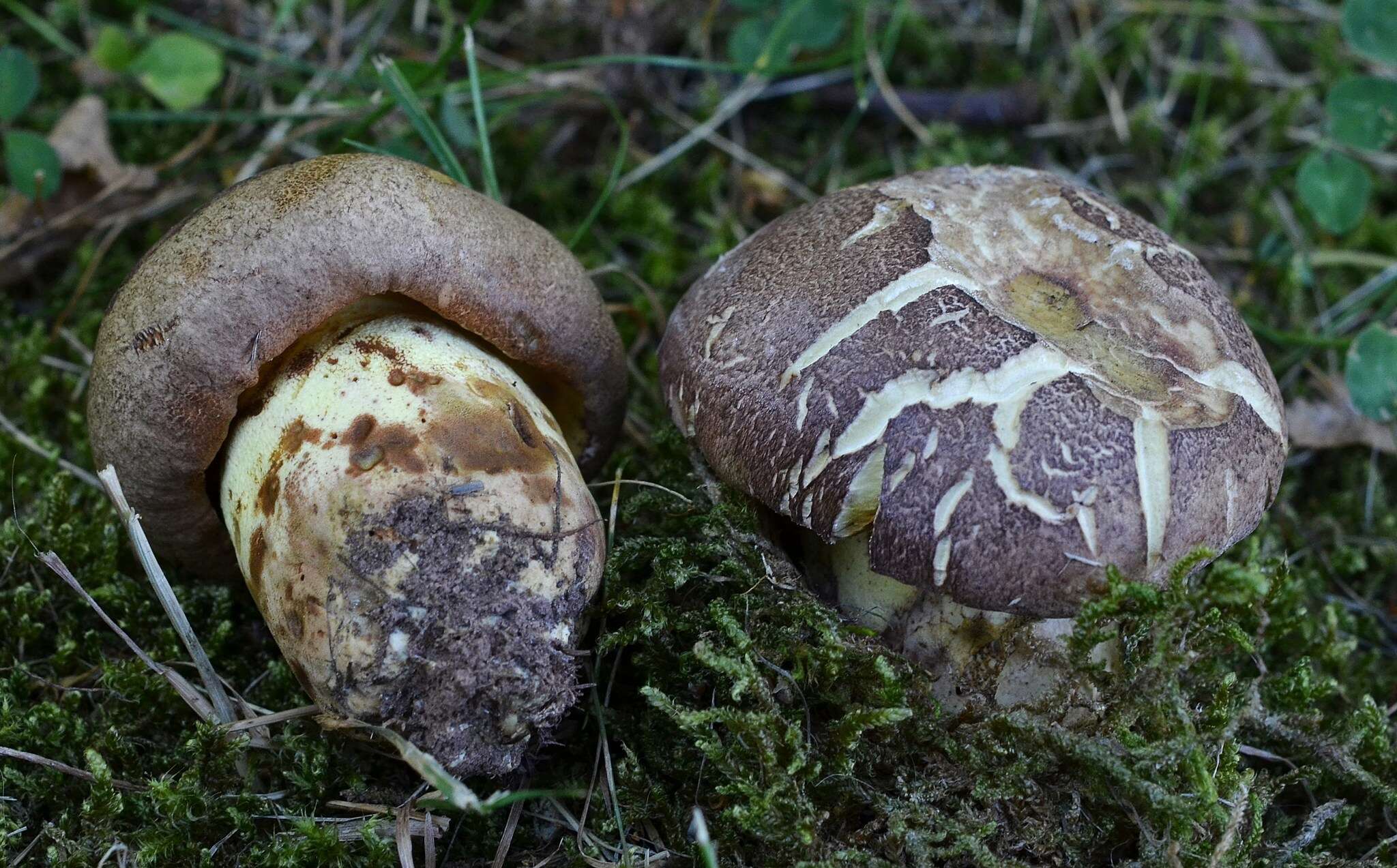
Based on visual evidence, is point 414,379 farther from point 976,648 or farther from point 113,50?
point 113,50

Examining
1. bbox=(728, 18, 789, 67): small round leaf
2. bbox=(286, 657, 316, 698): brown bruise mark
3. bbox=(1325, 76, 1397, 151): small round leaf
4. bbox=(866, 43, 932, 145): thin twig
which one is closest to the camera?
bbox=(286, 657, 316, 698): brown bruise mark

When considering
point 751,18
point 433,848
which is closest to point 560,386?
point 433,848

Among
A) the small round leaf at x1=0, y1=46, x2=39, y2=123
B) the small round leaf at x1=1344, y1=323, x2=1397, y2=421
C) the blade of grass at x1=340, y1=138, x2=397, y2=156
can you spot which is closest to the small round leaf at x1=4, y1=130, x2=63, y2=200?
the small round leaf at x1=0, y1=46, x2=39, y2=123

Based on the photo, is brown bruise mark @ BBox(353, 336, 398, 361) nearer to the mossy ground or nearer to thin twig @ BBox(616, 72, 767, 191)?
the mossy ground


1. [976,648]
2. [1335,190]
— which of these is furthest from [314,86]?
[1335,190]

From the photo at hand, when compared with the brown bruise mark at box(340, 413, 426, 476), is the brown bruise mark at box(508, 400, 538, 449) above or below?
below

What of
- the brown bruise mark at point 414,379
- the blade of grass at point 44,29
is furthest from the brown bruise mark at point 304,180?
the blade of grass at point 44,29
